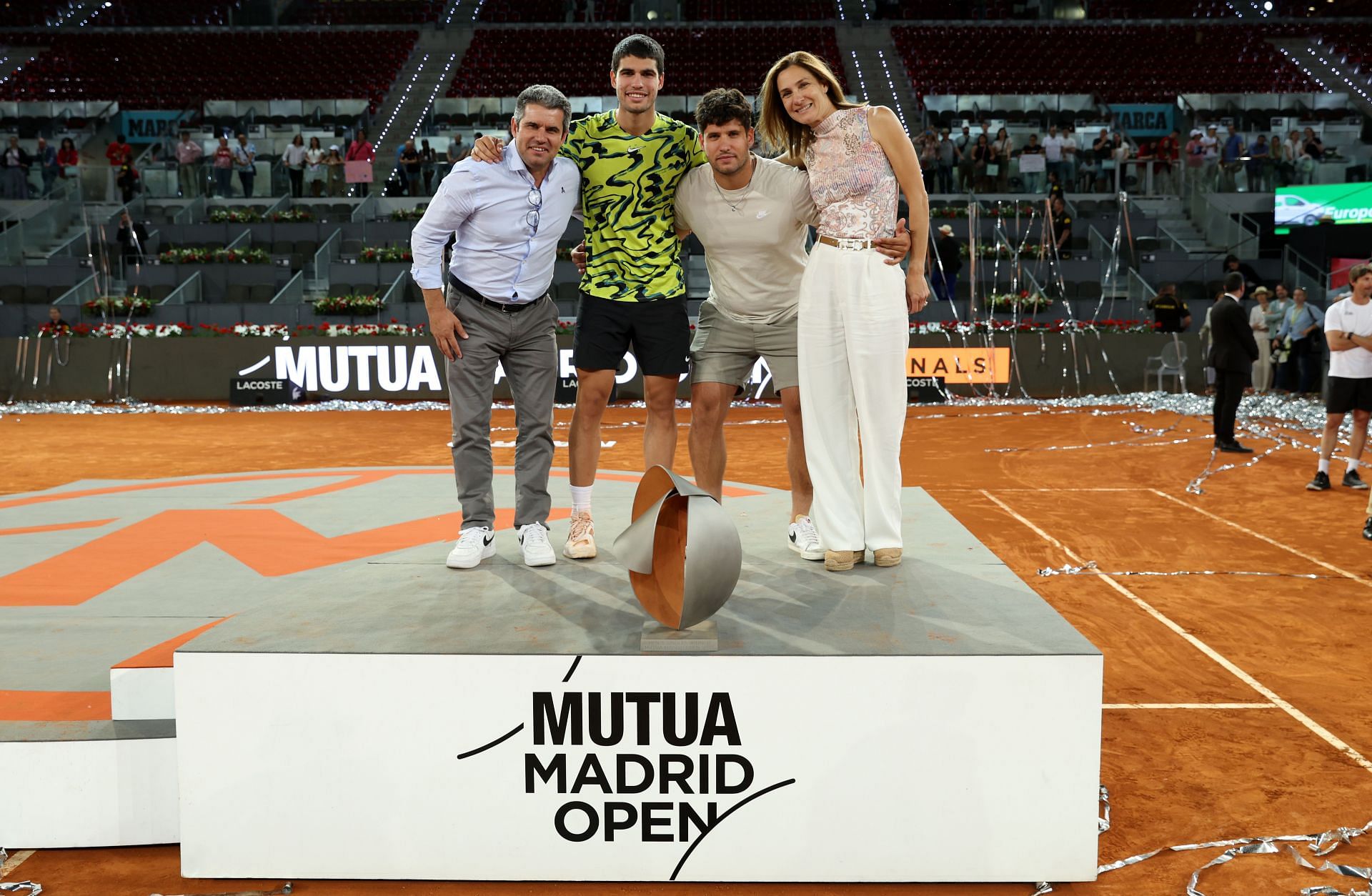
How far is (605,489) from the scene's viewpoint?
254 inches

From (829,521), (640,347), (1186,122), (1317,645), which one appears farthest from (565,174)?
(1186,122)

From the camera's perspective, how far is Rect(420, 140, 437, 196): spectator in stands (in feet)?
70.5

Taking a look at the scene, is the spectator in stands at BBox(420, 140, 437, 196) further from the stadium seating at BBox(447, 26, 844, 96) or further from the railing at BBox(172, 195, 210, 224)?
the stadium seating at BBox(447, 26, 844, 96)

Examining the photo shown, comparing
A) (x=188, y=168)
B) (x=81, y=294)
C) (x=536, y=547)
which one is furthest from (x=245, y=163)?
(x=536, y=547)

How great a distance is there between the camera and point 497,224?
3924 mm

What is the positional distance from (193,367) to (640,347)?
45.5ft

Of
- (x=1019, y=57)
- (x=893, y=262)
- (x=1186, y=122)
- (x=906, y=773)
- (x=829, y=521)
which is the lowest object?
(x=906, y=773)

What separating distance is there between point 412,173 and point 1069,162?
12.8 metres

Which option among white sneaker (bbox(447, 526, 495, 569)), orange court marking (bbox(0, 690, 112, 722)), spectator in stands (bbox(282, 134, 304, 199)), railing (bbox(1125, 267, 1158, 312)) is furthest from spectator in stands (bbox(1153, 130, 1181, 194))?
orange court marking (bbox(0, 690, 112, 722))

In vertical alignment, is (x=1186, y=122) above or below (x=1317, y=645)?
above

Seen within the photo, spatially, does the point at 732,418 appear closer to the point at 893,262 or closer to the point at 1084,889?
the point at 893,262

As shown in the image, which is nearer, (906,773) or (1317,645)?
(906,773)

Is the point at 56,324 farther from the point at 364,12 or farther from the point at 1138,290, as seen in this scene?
the point at 364,12

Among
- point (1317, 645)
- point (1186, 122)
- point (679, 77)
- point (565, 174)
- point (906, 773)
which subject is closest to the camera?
point (906, 773)
